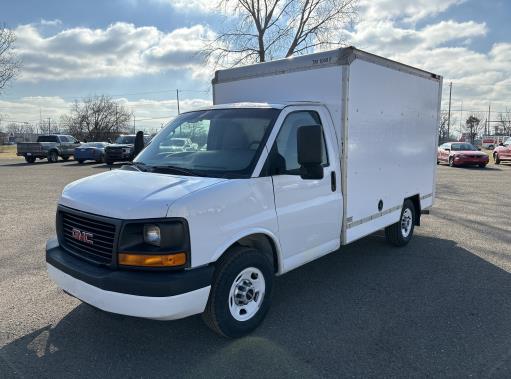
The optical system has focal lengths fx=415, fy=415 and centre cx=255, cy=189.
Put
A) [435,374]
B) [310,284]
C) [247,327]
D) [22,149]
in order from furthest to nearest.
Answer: [22,149], [310,284], [247,327], [435,374]

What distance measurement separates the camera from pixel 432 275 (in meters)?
5.39

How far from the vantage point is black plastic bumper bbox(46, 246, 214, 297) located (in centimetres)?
305

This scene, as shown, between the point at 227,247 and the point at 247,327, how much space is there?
0.84m

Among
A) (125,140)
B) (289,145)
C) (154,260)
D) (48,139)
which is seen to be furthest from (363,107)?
(48,139)

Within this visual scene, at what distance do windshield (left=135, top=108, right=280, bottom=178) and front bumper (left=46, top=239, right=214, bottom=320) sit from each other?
100cm

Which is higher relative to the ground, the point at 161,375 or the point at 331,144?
the point at 331,144

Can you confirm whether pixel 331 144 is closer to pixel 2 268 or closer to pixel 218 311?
pixel 218 311

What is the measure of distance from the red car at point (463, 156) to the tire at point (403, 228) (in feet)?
63.5

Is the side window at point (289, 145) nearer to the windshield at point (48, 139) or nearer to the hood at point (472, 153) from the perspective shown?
the hood at point (472, 153)

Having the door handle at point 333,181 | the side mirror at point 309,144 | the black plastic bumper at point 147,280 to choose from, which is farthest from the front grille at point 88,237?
the door handle at point 333,181

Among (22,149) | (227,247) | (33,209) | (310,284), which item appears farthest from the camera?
(22,149)

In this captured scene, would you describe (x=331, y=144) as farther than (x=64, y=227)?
Yes

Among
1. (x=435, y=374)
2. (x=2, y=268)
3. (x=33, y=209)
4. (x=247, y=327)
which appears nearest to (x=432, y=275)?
(x=435, y=374)

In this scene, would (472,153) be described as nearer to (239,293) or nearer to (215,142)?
(215,142)
